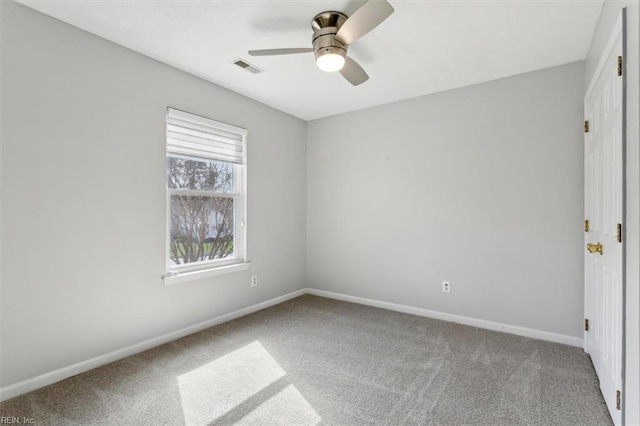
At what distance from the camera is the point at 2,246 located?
193cm

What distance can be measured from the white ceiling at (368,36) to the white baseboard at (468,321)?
244cm

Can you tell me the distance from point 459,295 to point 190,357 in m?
2.67

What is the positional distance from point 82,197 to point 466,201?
135 inches

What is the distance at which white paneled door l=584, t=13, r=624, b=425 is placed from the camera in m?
1.62

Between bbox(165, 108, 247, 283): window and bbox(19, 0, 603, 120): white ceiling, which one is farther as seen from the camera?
bbox(165, 108, 247, 283): window

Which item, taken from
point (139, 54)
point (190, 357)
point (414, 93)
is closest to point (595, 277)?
point (414, 93)

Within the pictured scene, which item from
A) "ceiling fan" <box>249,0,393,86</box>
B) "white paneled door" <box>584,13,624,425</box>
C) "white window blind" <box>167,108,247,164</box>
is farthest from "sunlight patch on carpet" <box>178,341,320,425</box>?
"ceiling fan" <box>249,0,393,86</box>

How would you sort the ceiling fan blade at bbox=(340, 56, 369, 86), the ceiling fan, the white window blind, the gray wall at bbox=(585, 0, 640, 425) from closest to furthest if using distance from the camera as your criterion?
the gray wall at bbox=(585, 0, 640, 425) → the ceiling fan → the ceiling fan blade at bbox=(340, 56, 369, 86) → the white window blind

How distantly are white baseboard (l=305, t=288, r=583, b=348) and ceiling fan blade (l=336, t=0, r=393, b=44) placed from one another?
2.87 metres

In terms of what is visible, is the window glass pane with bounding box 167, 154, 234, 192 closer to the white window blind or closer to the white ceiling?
the white window blind

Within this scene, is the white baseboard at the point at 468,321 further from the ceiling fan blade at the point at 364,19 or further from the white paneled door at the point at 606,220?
the ceiling fan blade at the point at 364,19

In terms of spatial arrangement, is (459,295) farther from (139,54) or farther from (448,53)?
(139,54)

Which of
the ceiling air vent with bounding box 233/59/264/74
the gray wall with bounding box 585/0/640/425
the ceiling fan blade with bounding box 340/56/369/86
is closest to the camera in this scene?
the gray wall with bounding box 585/0/640/425

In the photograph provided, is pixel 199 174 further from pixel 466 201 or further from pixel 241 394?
pixel 466 201
